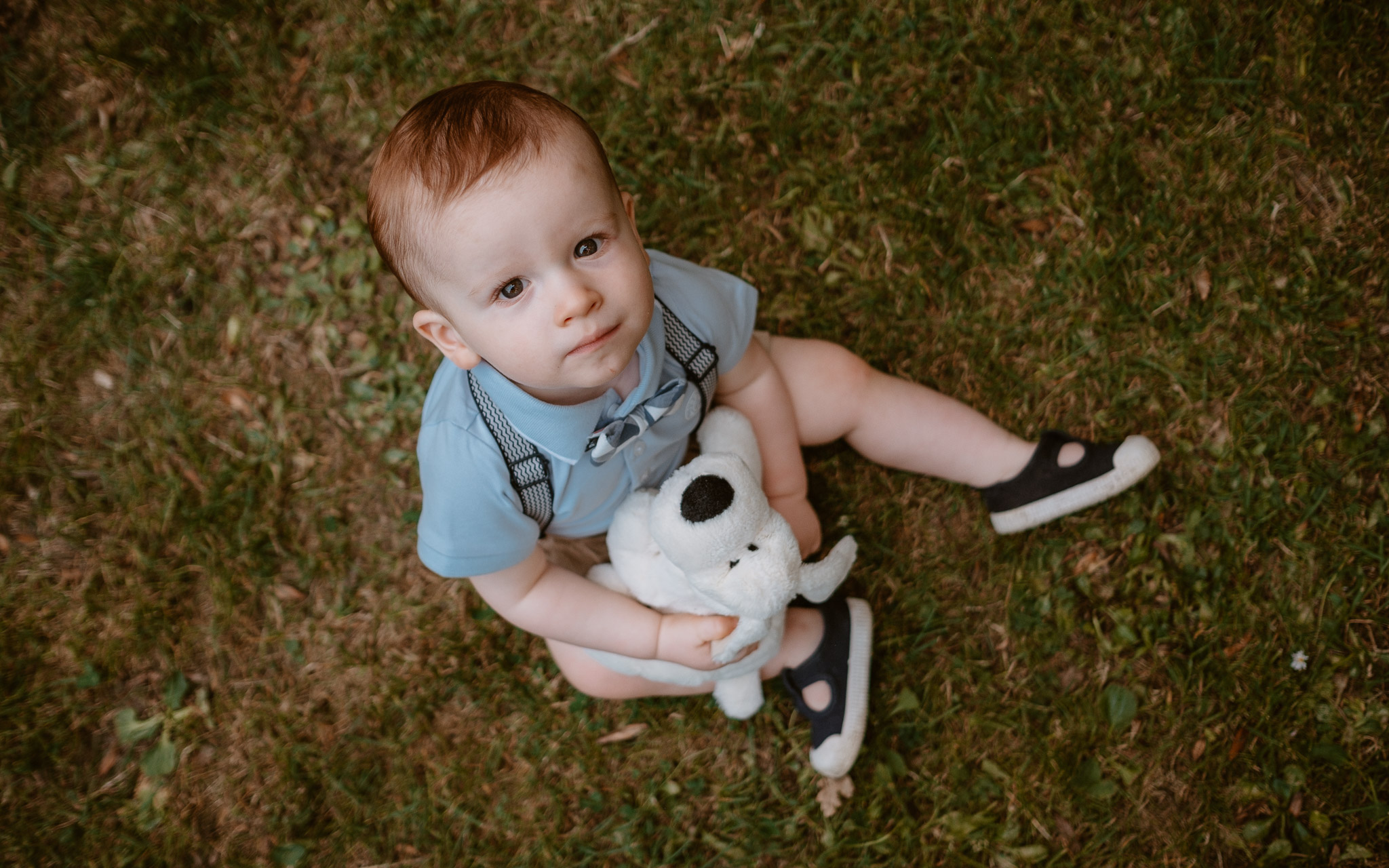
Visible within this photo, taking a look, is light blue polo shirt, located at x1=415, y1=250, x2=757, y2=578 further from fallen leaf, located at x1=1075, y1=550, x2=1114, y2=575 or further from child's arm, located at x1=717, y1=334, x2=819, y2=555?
fallen leaf, located at x1=1075, y1=550, x2=1114, y2=575

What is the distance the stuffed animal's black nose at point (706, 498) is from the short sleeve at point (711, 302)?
434mm

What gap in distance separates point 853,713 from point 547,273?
1.56 meters

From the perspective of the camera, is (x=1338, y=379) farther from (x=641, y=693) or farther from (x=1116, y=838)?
(x=641, y=693)

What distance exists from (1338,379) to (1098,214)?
830 millimetres

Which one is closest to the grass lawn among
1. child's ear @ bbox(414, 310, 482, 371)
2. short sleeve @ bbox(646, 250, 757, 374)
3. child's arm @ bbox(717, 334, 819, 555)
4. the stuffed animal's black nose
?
child's arm @ bbox(717, 334, 819, 555)

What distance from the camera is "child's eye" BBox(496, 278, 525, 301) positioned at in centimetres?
149

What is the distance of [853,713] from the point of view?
7.88 feet

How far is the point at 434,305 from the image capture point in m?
1.56

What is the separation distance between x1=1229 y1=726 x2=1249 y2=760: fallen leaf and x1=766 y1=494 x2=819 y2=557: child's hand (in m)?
1.29

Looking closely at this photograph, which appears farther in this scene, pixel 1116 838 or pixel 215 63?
pixel 215 63

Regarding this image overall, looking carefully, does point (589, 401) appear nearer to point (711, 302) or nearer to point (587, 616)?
point (711, 302)

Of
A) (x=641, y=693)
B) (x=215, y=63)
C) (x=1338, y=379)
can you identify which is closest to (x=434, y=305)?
(x=641, y=693)

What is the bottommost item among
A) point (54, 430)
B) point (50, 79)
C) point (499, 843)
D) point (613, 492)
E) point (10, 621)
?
point (499, 843)

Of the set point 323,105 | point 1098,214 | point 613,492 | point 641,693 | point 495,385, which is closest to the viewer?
point 495,385
